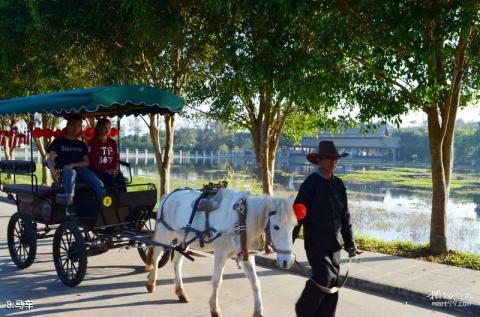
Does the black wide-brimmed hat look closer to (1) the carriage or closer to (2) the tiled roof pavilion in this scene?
(1) the carriage

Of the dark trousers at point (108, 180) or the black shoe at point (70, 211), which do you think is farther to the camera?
the dark trousers at point (108, 180)

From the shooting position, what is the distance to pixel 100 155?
693 cm

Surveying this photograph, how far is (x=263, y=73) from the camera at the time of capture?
26.3 feet

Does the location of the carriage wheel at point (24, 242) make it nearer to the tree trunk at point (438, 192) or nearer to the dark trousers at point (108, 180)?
the dark trousers at point (108, 180)

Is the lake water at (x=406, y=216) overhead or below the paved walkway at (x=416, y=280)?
below

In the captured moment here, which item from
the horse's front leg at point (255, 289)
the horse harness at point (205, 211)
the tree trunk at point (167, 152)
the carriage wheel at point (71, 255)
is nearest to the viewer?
the horse's front leg at point (255, 289)

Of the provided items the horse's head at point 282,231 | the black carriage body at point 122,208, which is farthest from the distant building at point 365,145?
the horse's head at point 282,231

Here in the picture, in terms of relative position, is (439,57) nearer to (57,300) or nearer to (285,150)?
(57,300)

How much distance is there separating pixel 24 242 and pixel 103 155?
1.98 metres

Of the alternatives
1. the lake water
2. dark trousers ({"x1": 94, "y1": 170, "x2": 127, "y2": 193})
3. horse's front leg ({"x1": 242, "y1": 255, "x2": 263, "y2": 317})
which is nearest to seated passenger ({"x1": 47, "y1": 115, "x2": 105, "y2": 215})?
dark trousers ({"x1": 94, "y1": 170, "x2": 127, "y2": 193})

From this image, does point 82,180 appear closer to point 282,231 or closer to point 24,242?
point 24,242

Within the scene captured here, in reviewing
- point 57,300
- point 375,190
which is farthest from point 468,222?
point 57,300

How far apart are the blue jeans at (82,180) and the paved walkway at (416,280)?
2.96 m

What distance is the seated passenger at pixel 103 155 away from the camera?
6.91m
